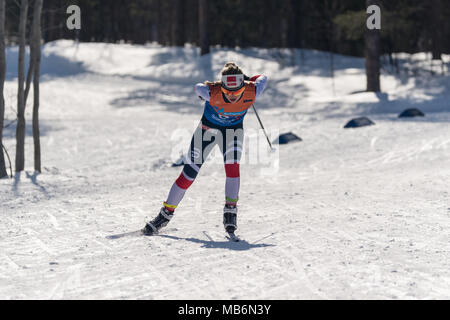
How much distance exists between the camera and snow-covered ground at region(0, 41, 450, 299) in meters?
4.76

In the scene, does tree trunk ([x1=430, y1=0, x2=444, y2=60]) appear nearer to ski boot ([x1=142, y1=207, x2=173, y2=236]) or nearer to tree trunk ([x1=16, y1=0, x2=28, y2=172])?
tree trunk ([x1=16, y1=0, x2=28, y2=172])

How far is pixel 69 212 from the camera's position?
309 inches

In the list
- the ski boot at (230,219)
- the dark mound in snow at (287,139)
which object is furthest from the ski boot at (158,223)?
the dark mound in snow at (287,139)

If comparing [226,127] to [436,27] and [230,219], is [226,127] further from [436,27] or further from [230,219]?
[436,27]

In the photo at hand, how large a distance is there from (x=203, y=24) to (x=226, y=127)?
72.2 feet

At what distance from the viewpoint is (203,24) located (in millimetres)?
27484

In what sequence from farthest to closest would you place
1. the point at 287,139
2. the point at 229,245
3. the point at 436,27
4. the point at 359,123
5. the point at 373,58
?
the point at 436,27 → the point at 373,58 → the point at 359,123 → the point at 287,139 → the point at 229,245

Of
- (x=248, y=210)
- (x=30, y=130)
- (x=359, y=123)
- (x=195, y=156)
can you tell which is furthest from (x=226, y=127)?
(x=30, y=130)

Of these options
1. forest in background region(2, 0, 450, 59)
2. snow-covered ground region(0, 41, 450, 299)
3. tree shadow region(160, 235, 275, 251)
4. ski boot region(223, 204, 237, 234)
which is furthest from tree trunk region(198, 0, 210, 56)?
tree shadow region(160, 235, 275, 251)

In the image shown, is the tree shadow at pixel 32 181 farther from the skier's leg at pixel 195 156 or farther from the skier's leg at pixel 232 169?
the skier's leg at pixel 232 169

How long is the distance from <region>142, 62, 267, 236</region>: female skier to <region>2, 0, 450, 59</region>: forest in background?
1543cm

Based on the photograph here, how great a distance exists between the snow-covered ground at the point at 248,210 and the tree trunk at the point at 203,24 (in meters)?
7.27

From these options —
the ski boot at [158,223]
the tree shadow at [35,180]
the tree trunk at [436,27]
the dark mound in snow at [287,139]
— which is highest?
the tree trunk at [436,27]

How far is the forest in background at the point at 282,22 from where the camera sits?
2477cm
